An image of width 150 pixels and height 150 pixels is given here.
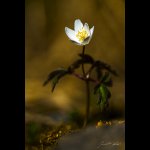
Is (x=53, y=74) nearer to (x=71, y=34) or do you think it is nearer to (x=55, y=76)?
(x=55, y=76)

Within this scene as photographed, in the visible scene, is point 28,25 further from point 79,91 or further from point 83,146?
point 83,146

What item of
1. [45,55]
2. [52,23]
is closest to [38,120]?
[45,55]

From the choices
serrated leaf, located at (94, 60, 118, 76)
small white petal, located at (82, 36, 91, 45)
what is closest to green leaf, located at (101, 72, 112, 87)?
serrated leaf, located at (94, 60, 118, 76)

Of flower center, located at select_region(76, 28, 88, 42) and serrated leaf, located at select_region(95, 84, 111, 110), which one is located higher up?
flower center, located at select_region(76, 28, 88, 42)

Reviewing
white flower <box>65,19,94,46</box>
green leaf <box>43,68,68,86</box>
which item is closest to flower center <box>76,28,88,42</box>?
white flower <box>65,19,94,46</box>

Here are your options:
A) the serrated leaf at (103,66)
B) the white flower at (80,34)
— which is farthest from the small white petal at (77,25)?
the serrated leaf at (103,66)

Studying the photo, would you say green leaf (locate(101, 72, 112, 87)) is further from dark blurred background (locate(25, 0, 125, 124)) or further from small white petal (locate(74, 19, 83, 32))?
small white petal (locate(74, 19, 83, 32))

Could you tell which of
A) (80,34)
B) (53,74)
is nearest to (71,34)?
(80,34)

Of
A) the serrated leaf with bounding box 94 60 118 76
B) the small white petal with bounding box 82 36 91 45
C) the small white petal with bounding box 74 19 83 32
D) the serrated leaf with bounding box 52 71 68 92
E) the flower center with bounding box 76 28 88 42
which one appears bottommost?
the serrated leaf with bounding box 52 71 68 92

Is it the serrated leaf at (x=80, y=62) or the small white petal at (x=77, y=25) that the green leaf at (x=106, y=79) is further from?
the small white petal at (x=77, y=25)
